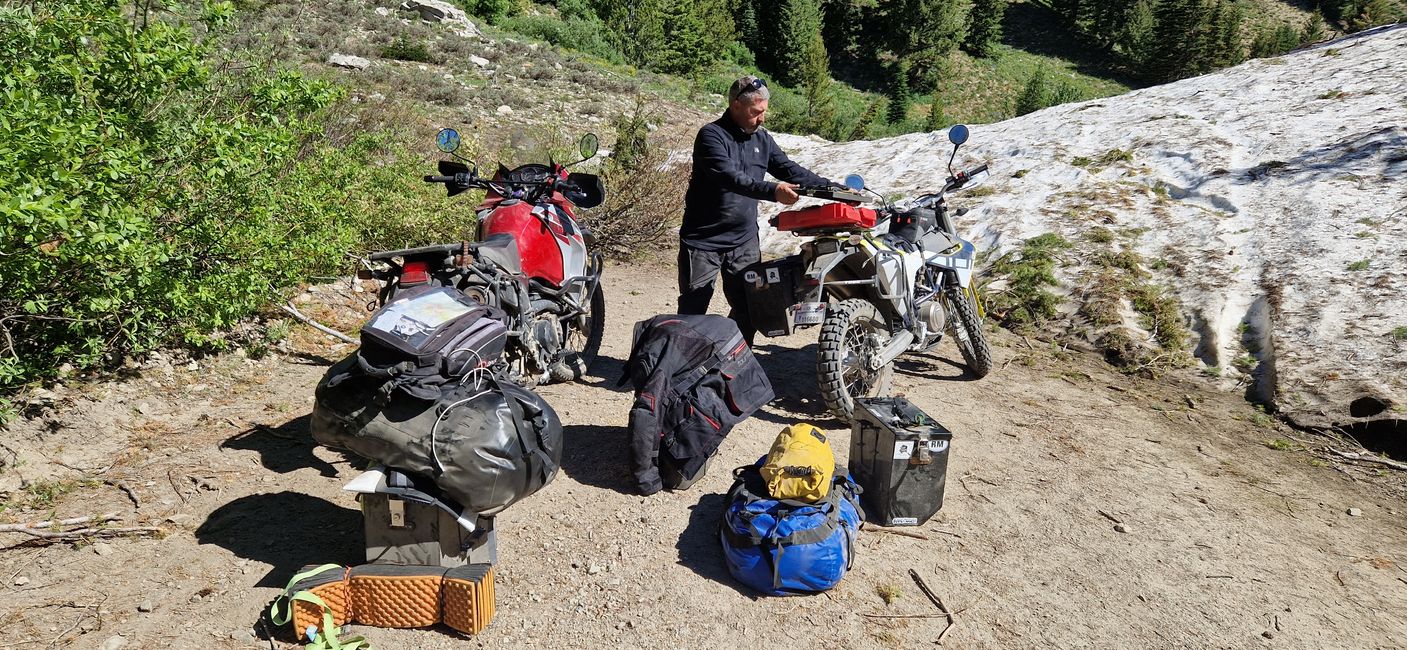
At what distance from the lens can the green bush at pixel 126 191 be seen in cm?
294

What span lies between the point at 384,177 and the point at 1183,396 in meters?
7.14

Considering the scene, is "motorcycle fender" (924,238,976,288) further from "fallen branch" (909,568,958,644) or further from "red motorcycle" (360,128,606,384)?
"fallen branch" (909,568,958,644)

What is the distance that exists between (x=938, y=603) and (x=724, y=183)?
106 inches

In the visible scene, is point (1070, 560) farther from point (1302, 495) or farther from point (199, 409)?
point (199, 409)

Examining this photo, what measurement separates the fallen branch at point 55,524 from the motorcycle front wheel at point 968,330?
16.8ft

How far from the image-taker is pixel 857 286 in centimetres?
499

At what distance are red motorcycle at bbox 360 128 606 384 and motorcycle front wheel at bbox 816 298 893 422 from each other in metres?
1.69

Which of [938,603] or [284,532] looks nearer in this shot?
[938,603]

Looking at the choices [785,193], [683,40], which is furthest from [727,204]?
[683,40]

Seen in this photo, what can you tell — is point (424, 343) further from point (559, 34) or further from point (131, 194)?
point (559, 34)

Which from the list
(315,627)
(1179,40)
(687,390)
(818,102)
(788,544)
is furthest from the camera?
(1179,40)

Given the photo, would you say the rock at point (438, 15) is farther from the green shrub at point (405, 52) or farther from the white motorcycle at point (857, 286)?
the white motorcycle at point (857, 286)

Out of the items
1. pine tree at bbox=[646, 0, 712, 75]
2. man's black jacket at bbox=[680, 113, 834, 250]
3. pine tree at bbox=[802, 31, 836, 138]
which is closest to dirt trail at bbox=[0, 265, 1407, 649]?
man's black jacket at bbox=[680, 113, 834, 250]

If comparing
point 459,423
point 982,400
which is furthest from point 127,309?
point 982,400
